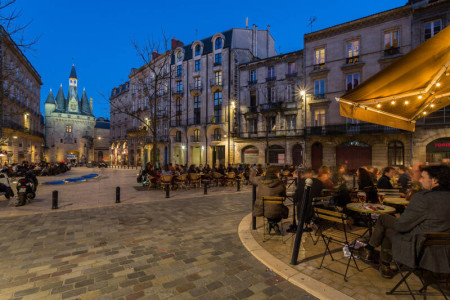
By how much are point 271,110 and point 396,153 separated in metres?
12.4

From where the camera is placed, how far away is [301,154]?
23969mm

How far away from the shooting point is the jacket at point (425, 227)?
238cm

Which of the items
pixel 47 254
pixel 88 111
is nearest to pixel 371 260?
pixel 47 254

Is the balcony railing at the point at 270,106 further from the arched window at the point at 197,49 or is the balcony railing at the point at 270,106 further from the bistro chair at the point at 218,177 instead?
the bistro chair at the point at 218,177

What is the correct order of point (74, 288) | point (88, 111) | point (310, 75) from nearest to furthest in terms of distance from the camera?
point (74, 288) < point (310, 75) < point (88, 111)

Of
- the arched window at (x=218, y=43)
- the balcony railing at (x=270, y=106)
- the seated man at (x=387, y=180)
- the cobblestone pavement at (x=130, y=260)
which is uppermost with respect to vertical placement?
the arched window at (x=218, y=43)

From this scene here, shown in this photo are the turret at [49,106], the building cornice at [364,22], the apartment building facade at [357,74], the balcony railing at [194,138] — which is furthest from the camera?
the turret at [49,106]

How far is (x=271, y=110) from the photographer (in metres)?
25.2

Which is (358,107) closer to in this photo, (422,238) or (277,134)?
(422,238)

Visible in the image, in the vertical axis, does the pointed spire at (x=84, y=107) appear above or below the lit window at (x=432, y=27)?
above

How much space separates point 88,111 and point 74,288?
68575mm

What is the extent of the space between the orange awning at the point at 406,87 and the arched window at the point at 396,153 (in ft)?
51.6

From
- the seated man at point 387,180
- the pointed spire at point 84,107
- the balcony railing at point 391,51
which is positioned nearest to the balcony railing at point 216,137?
the balcony railing at point 391,51

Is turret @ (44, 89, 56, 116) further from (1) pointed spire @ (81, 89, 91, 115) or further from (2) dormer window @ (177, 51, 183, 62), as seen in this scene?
(2) dormer window @ (177, 51, 183, 62)
